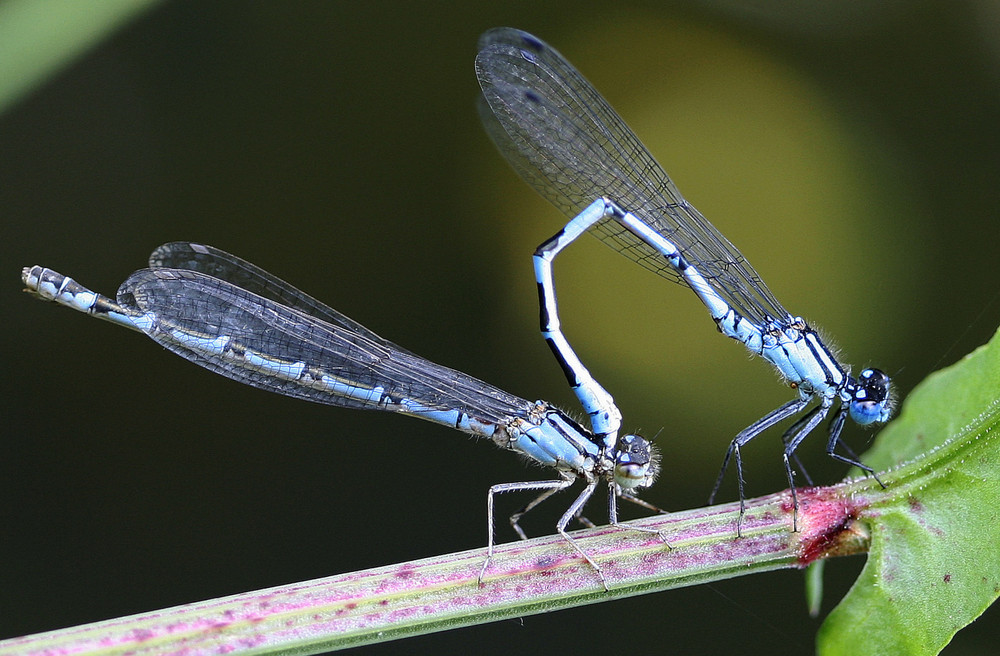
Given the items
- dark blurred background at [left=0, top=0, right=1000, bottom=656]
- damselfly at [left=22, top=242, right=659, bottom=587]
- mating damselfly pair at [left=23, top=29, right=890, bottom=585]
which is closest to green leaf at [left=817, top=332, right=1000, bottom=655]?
mating damselfly pair at [left=23, top=29, right=890, bottom=585]

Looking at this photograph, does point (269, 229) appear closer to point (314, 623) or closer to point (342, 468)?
point (342, 468)

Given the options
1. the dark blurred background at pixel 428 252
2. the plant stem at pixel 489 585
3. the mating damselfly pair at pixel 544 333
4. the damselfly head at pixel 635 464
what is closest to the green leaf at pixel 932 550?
the plant stem at pixel 489 585

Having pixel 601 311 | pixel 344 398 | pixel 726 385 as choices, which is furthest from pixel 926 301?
pixel 344 398

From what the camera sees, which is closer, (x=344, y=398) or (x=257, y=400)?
(x=344, y=398)

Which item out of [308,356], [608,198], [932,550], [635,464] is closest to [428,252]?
[608,198]

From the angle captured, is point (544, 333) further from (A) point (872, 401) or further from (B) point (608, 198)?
(A) point (872, 401)

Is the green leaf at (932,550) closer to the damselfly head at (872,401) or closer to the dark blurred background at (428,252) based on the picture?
the damselfly head at (872,401)

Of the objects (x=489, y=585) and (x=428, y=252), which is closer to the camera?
(x=489, y=585)
